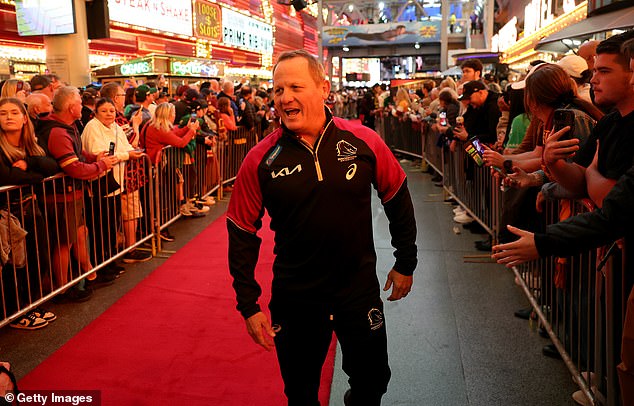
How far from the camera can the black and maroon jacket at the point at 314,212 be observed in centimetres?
263

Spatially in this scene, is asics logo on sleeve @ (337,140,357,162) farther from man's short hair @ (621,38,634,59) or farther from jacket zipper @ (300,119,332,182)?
man's short hair @ (621,38,634,59)

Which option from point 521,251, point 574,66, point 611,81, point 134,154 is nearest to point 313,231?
point 521,251

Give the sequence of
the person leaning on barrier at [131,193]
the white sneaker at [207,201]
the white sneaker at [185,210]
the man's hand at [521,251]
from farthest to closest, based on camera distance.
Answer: the white sneaker at [207,201]
the white sneaker at [185,210]
the person leaning on barrier at [131,193]
the man's hand at [521,251]

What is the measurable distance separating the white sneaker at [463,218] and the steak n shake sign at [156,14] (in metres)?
14.0

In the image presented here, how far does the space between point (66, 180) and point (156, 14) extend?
60.8 feet

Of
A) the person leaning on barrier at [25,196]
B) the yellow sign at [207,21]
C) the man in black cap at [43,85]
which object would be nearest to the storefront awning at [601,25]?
the person leaning on barrier at [25,196]

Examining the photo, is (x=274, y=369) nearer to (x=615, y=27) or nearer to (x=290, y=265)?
(x=290, y=265)

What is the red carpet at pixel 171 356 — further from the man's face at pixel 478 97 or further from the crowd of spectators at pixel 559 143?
the man's face at pixel 478 97

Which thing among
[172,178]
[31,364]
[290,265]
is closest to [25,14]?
[172,178]

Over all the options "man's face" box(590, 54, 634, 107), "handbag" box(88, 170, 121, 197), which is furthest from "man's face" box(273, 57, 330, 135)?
"handbag" box(88, 170, 121, 197)

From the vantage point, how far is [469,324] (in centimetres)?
505

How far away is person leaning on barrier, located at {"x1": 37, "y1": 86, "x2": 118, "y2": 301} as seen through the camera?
555 centimetres

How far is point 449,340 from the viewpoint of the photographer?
4.74 meters

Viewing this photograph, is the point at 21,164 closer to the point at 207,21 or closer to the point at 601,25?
the point at 601,25
